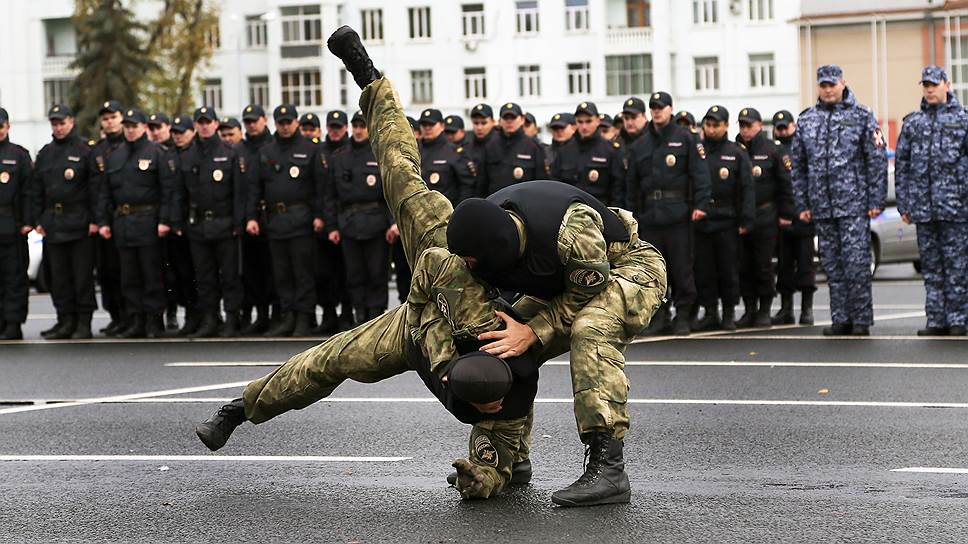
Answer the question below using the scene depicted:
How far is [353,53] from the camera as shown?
7.93 metres

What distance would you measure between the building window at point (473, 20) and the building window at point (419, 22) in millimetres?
1432

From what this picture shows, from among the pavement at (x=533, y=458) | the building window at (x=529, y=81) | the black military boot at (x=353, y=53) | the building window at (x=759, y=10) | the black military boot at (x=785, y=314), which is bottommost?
the pavement at (x=533, y=458)

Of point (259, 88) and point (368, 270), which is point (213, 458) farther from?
point (259, 88)

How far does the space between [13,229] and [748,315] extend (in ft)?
23.7

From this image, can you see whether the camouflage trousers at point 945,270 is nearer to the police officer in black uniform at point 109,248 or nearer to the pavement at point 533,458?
the pavement at point 533,458

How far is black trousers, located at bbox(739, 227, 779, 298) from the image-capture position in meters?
15.5

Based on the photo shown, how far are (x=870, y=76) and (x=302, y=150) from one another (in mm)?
32356

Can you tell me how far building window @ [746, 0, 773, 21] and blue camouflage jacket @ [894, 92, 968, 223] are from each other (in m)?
45.4

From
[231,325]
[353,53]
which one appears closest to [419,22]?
[231,325]

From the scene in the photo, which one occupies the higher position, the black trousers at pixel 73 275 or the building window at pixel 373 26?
the building window at pixel 373 26

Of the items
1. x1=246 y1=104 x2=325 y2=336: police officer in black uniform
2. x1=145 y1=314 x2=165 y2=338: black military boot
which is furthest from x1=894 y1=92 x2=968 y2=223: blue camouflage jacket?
x1=145 y1=314 x2=165 y2=338: black military boot

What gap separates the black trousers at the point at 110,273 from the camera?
16703 millimetres

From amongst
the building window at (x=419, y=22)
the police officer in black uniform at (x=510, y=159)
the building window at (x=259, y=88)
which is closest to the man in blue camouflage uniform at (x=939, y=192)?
the police officer in black uniform at (x=510, y=159)

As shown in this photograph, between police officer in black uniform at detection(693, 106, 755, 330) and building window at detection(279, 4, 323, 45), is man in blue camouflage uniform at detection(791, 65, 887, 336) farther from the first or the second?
building window at detection(279, 4, 323, 45)
